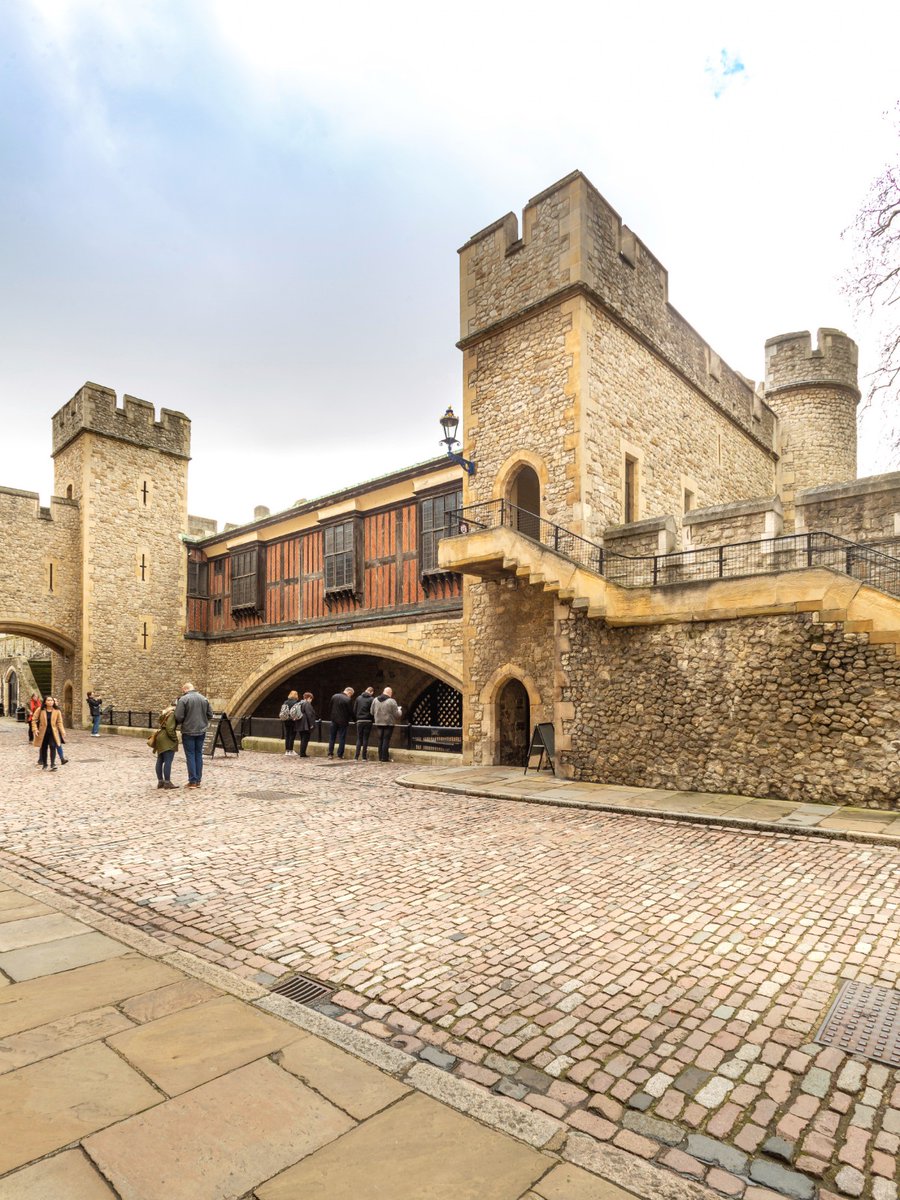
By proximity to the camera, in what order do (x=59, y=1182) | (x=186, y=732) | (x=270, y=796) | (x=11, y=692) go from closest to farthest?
(x=59, y=1182) → (x=270, y=796) → (x=186, y=732) → (x=11, y=692)

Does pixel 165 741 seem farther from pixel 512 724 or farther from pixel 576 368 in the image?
pixel 576 368

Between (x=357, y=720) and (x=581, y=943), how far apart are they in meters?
11.8

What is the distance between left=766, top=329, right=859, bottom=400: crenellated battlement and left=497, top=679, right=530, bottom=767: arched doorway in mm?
14062

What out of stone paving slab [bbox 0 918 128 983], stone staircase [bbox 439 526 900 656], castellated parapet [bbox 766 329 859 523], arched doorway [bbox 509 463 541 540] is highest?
castellated parapet [bbox 766 329 859 523]

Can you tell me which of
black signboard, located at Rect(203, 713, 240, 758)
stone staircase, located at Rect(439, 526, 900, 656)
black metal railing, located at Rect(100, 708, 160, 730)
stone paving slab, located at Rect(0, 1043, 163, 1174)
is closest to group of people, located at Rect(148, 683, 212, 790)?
black signboard, located at Rect(203, 713, 240, 758)

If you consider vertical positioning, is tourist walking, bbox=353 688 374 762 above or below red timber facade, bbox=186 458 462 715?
below

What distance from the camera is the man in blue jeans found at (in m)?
10.7

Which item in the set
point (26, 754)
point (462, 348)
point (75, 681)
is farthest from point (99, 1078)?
point (75, 681)

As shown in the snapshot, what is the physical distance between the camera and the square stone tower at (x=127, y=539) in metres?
25.5

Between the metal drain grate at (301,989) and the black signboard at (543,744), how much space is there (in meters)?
8.59

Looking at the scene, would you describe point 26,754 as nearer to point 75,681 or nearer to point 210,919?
point 75,681

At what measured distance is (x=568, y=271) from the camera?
13016 mm

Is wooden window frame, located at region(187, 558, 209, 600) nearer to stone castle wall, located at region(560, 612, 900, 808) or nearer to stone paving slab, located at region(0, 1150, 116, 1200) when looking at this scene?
stone castle wall, located at region(560, 612, 900, 808)

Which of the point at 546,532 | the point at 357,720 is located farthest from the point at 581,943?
the point at 357,720
